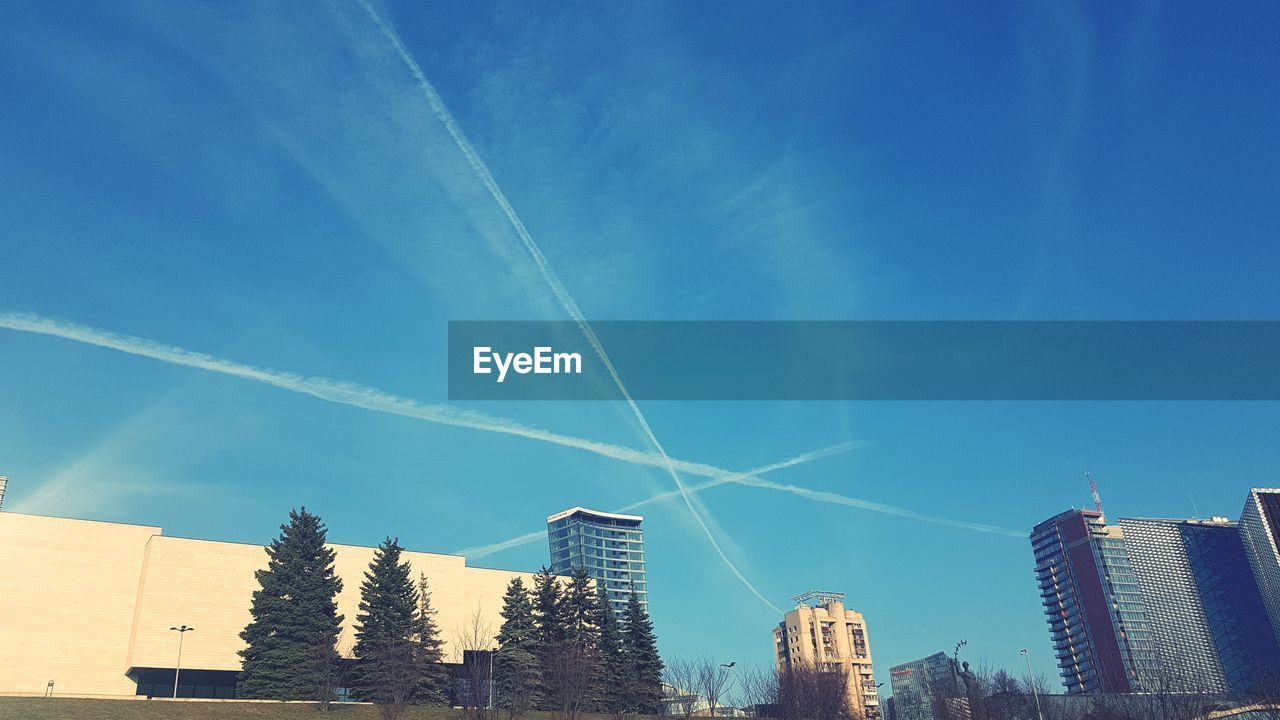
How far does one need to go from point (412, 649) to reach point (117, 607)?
78.5 feet

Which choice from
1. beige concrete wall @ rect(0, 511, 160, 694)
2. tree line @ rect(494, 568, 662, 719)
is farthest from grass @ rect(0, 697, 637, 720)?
beige concrete wall @ rect(0, 511, 160, 694)

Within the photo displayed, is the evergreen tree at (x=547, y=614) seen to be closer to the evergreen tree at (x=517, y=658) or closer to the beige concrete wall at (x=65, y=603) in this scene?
the evergreen tree at (x=517, y=658)

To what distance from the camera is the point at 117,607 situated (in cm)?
6738

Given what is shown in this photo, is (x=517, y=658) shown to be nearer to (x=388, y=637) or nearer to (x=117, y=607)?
(x=388, y=637)

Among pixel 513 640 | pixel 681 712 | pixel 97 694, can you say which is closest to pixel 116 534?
pixel 97 694

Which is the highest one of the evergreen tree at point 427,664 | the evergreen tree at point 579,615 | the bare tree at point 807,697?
the evergreen tree at point 579,615

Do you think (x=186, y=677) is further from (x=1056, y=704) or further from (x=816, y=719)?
(x=1056, y=704)

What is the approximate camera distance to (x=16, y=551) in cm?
6538

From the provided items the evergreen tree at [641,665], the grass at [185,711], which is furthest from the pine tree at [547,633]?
the evergreen tree at [641,665]

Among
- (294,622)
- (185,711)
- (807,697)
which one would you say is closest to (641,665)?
(807,697)

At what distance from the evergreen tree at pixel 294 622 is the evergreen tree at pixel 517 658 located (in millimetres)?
12160

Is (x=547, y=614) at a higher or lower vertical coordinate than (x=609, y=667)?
higher

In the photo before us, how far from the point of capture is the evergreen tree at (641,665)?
7112 centimetres

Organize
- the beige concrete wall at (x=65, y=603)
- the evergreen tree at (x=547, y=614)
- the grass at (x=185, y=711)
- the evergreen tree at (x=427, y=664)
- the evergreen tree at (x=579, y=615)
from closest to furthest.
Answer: the grass at (x=185, y=711)
the evergreen tree at (x=427, y=664)
the beige concrete wall at (x=65, y=603)
the evergreen tree at (x=547, y=614)
the evergreen tree at (x=579, y=615)
